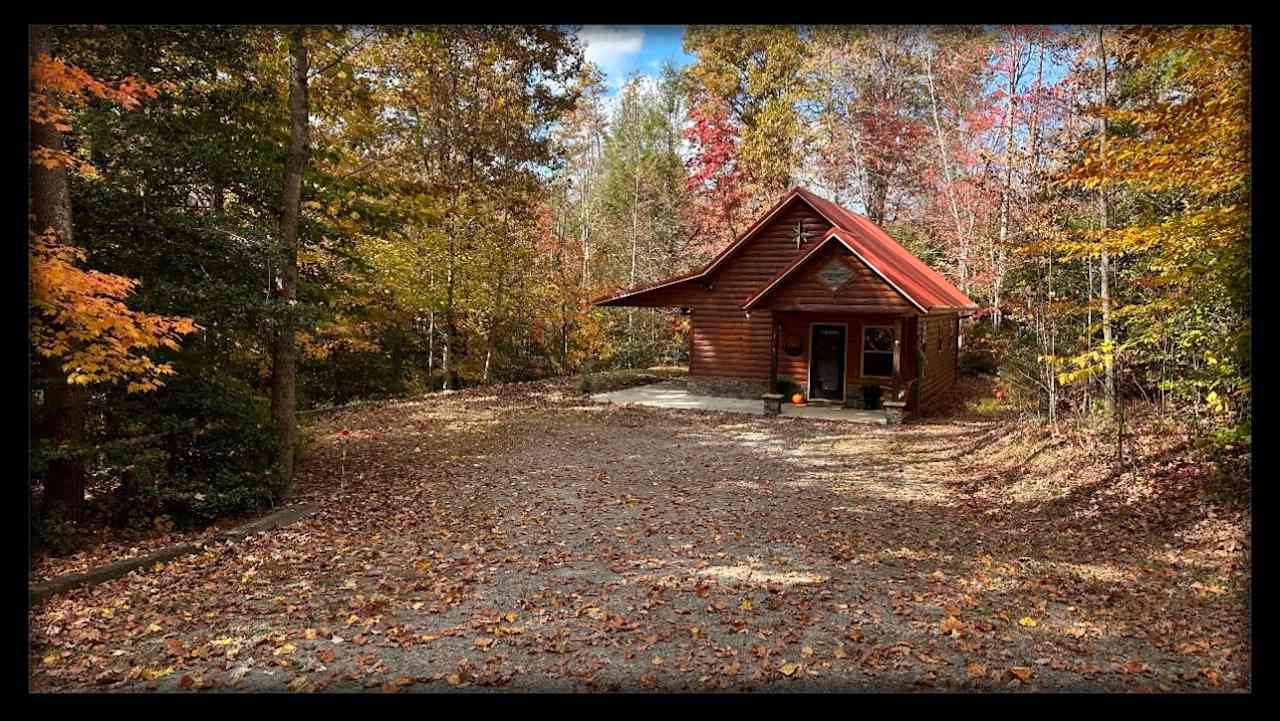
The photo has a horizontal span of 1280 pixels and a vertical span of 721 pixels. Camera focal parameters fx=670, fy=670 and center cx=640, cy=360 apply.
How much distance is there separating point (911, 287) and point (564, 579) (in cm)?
1196

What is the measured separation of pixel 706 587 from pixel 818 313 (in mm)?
12124

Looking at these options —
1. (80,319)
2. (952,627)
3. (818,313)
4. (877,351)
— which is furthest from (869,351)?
(80,319)

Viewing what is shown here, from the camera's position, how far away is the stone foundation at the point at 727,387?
18.7 meters

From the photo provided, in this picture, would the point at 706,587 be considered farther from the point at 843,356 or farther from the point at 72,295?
the point at 843,356

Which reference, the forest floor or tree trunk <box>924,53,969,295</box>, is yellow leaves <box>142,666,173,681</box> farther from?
tree trunk <box>924,53,969,295</box>

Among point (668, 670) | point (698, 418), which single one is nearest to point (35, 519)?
point (668, 670)

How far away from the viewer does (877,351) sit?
1659 cm

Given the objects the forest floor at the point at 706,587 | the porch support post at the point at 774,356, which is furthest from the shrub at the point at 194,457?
the porch support post at the point at 774,356

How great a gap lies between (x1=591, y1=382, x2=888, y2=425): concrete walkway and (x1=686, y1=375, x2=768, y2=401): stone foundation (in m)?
0.24

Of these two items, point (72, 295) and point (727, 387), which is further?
point (727, 387)

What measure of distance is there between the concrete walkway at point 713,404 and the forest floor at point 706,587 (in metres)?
5.23

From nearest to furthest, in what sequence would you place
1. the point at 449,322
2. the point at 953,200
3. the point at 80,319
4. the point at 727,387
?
the point at 80,319
the point at 727,387
the point at 449,322
the point at 953,200

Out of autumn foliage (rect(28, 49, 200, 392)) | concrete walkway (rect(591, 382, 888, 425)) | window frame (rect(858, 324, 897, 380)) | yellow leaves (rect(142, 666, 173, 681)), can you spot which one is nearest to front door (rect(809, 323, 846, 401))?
window frame (rect(858, 324, 897, 380))
